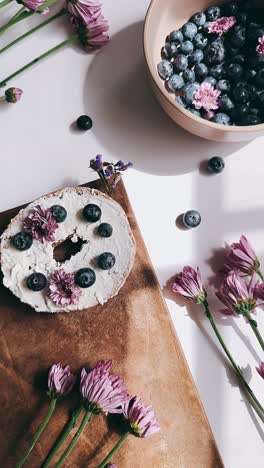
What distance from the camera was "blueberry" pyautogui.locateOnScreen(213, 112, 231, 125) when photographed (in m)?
0.98

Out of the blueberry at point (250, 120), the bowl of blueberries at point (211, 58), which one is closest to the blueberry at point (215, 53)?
the bowl of blueberries at point (211, 58)

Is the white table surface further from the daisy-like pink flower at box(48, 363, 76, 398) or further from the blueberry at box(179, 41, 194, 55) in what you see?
the daisy-like pink flower at box(48, 363, 76, 398)

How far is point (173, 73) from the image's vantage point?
1.02m

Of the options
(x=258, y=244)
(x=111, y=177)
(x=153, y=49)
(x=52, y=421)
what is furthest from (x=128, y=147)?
(x=52, y=421)

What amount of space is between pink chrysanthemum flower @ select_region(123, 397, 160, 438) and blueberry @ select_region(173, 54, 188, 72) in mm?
552

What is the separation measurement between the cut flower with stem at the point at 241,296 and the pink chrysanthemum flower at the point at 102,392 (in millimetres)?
216

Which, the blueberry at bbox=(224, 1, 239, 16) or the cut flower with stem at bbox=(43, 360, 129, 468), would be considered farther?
the blueberry at bbox=(224, 1, 239, 16)

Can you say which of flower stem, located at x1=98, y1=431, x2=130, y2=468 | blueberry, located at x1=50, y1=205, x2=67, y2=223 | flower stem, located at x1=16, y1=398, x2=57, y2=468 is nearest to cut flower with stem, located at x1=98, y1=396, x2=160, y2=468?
flower stem, located at x1=98, y1=431, x2=130, y2=468

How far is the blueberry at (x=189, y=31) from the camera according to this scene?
1018mm

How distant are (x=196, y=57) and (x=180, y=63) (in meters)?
0.03

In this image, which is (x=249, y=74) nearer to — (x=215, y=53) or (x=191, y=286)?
(x=215, y=53)

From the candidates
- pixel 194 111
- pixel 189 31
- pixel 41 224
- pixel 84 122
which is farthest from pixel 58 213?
pixel 189 31

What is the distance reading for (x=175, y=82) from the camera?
100 centimetres

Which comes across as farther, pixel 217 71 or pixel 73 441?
pixel 217 71
